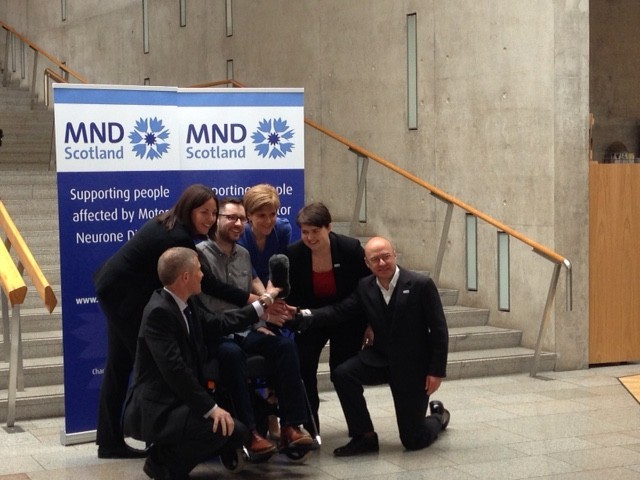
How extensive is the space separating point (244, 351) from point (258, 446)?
0.50 m

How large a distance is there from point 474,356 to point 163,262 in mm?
A: 3865

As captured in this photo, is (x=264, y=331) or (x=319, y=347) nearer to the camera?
(x=264, y=331)

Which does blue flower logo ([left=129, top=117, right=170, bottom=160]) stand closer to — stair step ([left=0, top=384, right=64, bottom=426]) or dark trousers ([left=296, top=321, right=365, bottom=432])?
dark trousers ([left=296, top=321, right=365, bottom=432])

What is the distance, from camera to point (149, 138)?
20.2 ft

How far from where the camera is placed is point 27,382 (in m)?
6.88

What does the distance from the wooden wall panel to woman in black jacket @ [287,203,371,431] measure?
3.19 meters

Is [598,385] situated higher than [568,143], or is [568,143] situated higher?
[568,143]

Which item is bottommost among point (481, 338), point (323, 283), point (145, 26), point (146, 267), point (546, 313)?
point (481, 338)

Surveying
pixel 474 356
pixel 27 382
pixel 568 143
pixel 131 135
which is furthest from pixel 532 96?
pixel 27 382

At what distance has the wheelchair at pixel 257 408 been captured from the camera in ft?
17.4

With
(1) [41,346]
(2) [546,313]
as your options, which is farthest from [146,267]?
(2) [546,313]

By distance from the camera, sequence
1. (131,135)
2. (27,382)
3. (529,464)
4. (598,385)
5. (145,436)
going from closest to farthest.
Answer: (145,436), (529,464), (131,135), (27,382), (598,385)

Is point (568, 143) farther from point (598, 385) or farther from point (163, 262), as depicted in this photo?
point (163, 262)

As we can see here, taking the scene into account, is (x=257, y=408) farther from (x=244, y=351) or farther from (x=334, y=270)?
(x=334, y=270)
